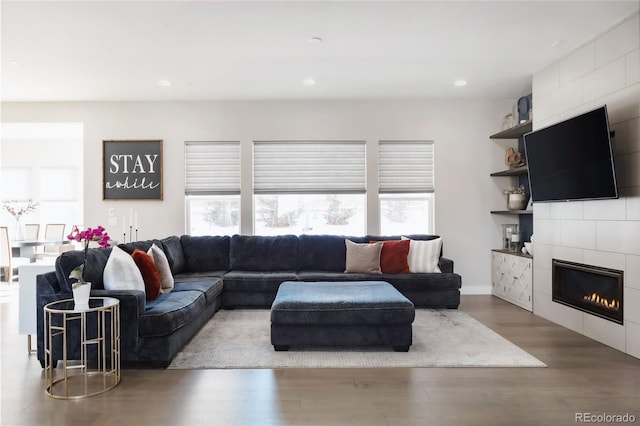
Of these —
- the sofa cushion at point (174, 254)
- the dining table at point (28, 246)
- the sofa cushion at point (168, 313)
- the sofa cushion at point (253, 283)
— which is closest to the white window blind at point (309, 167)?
the sofa cushion at point (174, 254)

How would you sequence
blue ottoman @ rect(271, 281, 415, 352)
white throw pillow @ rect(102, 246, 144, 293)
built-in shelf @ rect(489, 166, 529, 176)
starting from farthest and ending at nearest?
1. built-in shelf @ rect(489, 166, 529, 176)
2. blue ottoman @ rect(271, 281, 415, 352)
3. white throw pillow @ rect(102, 246, 144, 293)

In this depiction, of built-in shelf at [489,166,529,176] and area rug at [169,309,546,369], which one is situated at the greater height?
built-in shelf at [489,166,529,176]

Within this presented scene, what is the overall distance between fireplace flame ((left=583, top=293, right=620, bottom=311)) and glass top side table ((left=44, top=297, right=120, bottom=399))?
388 centimetres

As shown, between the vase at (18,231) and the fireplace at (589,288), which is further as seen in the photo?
the vase at (18,231)

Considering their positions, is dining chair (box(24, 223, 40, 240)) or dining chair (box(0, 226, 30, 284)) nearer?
dining chair (box(0, 226, 30, 284))

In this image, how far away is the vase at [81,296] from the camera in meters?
2.62

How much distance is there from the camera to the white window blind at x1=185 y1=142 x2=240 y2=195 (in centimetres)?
564

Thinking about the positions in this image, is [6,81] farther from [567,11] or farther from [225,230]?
[567,11]

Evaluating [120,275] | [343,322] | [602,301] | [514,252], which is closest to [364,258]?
[343,322]

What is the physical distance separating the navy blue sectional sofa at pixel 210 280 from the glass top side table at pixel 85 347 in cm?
10

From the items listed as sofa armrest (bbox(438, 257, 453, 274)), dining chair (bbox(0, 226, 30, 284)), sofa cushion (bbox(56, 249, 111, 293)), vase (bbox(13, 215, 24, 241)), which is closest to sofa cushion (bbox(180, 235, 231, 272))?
sofa cushion (bbox(56, 249, 111, 293))

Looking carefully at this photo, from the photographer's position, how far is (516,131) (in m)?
5.19

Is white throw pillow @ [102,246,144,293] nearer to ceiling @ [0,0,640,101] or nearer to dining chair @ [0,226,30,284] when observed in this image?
ceiling @ [0,0,640,101]

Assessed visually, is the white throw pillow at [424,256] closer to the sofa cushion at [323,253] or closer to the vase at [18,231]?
the sofa cushion at [323,253]
